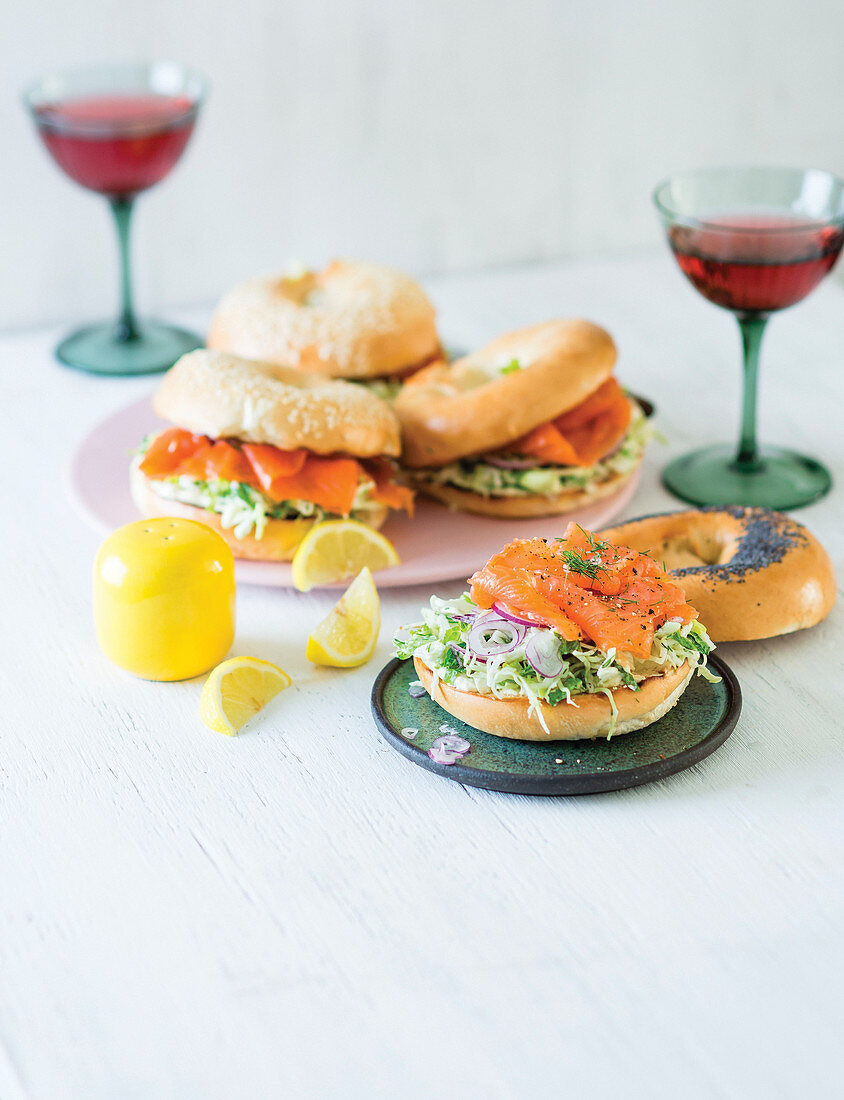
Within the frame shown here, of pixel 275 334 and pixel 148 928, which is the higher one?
pixel 275 334

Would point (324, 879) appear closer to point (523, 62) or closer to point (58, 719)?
point (58, 719)

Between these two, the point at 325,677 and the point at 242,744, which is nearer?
the point at 242,744

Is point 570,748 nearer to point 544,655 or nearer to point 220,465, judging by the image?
point 544,655

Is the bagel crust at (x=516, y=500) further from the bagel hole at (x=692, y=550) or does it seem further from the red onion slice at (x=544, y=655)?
the red onion slice at (x=544, y=655)

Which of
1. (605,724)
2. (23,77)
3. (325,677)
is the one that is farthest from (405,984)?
(23,77)

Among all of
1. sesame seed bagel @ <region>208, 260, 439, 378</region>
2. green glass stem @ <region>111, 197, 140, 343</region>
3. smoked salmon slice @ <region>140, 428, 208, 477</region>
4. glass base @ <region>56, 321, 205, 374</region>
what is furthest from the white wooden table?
green glass stem @ <region>111, 197, 140, 343</region>

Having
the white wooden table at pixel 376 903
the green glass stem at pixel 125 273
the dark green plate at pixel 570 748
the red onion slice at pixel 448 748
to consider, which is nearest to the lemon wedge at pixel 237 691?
the white wooden table at pixel 376 903
